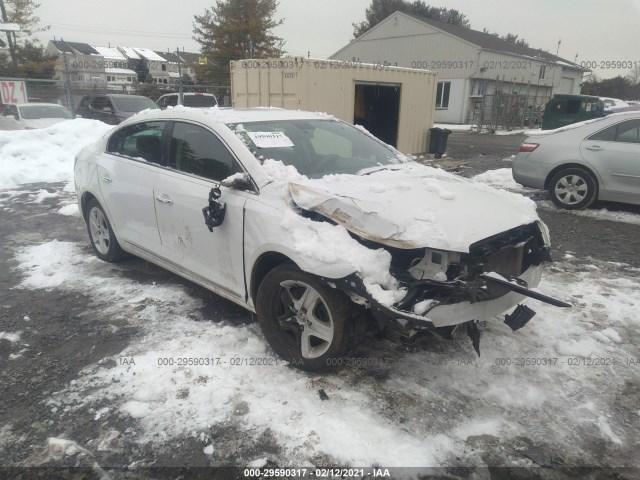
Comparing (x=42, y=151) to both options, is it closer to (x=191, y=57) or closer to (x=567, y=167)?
(x=567, y=167)

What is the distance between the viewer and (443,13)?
180ft

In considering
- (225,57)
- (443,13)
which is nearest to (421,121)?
(225,57)

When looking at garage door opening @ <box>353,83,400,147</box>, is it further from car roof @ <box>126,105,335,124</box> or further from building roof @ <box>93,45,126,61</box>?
building roof @ <box>93,45,126,61</box>

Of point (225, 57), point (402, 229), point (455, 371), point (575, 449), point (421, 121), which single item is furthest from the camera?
point (225, 57)

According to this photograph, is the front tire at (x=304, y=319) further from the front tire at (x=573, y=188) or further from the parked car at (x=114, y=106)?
the parked car at (x=114, y=106)

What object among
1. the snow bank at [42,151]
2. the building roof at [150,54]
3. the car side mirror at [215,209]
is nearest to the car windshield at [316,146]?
A: the car side mirror at [215,209]

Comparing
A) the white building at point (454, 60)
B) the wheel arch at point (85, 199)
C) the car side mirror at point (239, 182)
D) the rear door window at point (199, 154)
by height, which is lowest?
the wheel arch at point (85, 199)

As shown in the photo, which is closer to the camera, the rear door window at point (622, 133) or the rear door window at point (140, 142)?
the rear door window at point (140, 142)

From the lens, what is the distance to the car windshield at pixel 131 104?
14.4m

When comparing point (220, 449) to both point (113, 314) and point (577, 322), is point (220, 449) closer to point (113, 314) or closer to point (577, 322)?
point (113, 314)

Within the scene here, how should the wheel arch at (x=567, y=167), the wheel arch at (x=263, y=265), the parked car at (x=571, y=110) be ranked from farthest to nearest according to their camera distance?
the parked car at (x=571, y=110) < the wheel arch at (x=567, y=167) < the wheel arch at (x=263, y=265)

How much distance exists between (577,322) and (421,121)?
10.4 meters

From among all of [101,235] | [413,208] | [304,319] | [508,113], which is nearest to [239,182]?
[304,319]

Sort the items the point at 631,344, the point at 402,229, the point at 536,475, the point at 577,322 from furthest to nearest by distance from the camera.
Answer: the point at 577,322, the point at 631,344, the point at 402,229, the point at 536,475
